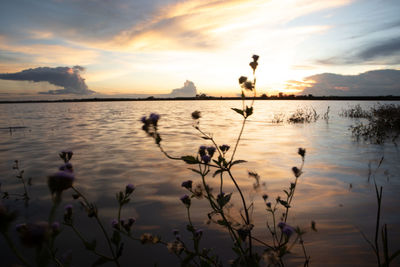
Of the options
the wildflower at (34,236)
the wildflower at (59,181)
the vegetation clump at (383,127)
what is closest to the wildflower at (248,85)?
the wildflower at (59,181)

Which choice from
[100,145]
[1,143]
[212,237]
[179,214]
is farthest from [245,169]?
[1,143]

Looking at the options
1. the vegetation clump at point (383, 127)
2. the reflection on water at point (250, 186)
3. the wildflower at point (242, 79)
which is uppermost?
the wildflower at point (242, 79)

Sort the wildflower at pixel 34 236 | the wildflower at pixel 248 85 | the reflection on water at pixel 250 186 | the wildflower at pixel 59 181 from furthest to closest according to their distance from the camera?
the reflection on water at pixel 250 186 → the wildflower at pixel 248 85 → the wildflower at pixel 59 181 → the wildflower at pixel 34 236

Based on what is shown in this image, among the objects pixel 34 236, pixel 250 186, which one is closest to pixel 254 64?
pixel 34 236

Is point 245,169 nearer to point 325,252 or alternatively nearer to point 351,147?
point 325,252

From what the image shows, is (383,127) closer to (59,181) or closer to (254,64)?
(254,64)

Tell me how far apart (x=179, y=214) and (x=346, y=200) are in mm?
3142

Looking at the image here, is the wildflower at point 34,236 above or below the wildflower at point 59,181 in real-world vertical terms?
below

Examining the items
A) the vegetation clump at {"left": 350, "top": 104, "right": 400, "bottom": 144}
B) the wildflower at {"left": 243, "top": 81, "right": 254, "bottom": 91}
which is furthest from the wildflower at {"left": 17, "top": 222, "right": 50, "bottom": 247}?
the vegetation clump at {"left": 350, "top": 104, "right": 400, "bottom": 144}

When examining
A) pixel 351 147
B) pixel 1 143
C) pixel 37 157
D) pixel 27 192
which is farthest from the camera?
pixel 1 143

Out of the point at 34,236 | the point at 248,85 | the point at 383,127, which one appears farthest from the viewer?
the point at 383,127

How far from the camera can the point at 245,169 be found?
278 inches

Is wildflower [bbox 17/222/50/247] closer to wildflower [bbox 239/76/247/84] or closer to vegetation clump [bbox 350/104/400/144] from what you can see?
wildflower [bbox 239/76/247/84]

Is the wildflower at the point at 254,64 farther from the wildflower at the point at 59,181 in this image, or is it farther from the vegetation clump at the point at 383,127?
the vegetation clump at the point at 383,127
